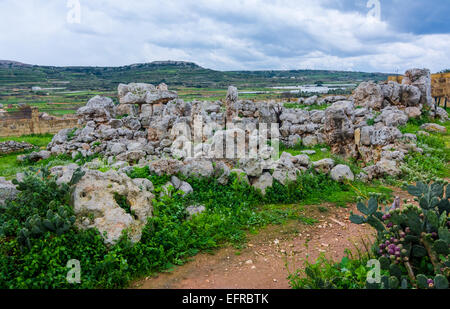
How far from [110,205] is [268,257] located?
9.59 ft

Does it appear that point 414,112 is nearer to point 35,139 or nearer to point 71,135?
point 71,135

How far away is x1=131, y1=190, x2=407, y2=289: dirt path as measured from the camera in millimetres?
4508

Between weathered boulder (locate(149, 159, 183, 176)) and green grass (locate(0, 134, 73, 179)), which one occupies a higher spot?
weathered boulder (locate(149, 159, 183, 176))

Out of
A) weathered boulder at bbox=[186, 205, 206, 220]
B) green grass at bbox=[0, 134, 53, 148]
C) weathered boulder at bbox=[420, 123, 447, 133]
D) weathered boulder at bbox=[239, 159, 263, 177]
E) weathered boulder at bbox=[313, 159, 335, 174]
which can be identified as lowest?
green grass at bbox=[0, 134, 53, 148]

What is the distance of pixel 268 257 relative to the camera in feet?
17.1

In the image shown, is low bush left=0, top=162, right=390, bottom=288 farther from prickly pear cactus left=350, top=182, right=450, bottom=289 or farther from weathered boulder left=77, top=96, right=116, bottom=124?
weathered boulder left=77, top=96, right=116, bottom=124

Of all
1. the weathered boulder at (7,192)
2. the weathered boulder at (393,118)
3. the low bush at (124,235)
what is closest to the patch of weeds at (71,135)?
the low bush at (124,235)

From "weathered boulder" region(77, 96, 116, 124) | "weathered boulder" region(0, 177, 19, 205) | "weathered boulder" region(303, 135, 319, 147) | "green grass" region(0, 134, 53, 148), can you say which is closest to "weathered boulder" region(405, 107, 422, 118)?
"weathered boulder" region(303, 135, 319, 147)

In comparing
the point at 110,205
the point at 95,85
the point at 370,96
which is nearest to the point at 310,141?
the point at 370,96

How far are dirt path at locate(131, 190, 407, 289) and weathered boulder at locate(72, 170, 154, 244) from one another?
0.96 m
